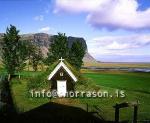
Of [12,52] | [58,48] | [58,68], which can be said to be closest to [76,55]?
[58,48]

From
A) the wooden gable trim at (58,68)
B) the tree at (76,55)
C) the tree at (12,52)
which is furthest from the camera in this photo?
the tree at (76,55)

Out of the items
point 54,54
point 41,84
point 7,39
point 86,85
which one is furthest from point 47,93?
point 7,39

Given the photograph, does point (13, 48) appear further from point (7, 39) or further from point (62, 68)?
point (62, 68)

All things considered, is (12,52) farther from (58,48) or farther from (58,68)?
(58,68)

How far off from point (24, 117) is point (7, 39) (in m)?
58.0

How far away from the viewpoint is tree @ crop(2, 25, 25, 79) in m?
68.4

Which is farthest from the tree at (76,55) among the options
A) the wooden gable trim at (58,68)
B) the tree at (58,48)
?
the wooden gable trim at (58,68)

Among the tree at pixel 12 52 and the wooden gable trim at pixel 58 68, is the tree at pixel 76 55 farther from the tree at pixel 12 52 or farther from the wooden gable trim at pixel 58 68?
the wooden gable trim at pixel 58 68

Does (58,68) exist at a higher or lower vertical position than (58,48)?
lower

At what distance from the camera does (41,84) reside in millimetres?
43875

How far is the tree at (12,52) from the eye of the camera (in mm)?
68438

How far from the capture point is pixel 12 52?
69750 millimetres

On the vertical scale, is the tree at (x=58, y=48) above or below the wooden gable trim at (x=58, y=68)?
above

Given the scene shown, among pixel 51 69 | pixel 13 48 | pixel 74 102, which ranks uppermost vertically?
pixel 13 48
